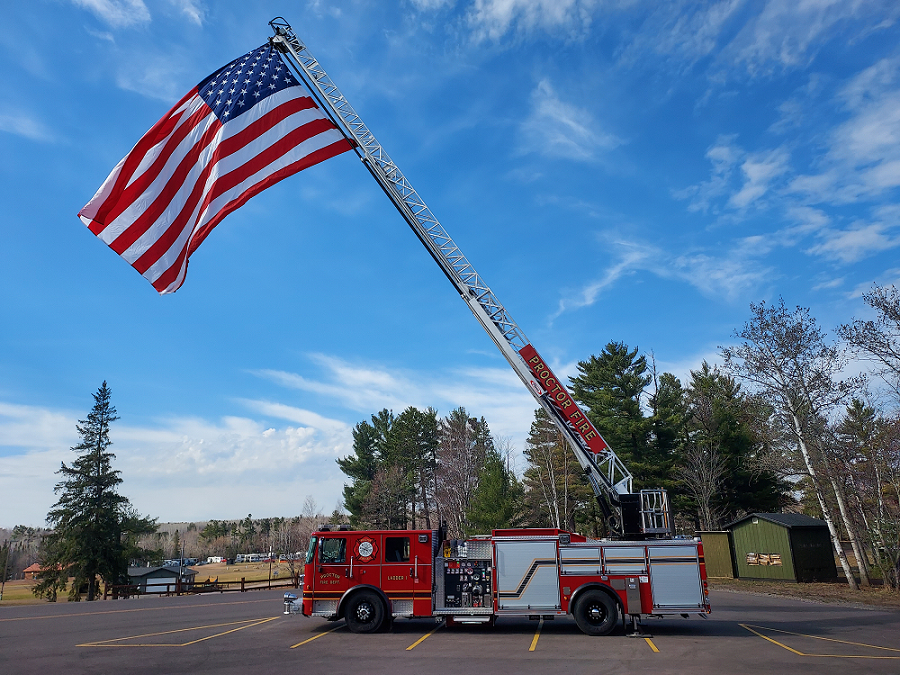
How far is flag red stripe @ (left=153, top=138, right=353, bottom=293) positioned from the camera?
12.1m

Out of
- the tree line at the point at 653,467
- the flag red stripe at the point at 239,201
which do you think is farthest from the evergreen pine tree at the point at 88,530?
the flag red stripe at the point at 239,201

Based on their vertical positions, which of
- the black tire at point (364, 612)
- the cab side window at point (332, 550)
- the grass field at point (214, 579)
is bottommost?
the grass field at point (214, 579)

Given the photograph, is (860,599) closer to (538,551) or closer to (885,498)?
(885,498)

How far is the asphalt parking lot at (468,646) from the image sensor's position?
1007 centimetres

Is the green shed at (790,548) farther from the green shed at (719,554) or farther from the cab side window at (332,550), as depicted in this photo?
the cab side window at (332,550)

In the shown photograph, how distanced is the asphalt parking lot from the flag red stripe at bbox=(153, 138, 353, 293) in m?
7.56

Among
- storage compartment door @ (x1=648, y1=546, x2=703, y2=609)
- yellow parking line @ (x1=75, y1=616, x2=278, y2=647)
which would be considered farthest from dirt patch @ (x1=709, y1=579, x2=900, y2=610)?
yellow parking line @ (x1=75, y1=616, x2=278, y2=647)

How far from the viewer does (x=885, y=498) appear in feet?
86.7

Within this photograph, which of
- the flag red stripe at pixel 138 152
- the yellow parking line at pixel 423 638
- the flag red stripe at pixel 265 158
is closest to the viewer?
the flag red stripe at pixel 138 152

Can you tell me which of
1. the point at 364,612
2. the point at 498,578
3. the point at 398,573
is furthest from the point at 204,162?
the point at 498,578

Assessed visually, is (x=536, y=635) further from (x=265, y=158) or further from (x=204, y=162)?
(x=204, y=162)

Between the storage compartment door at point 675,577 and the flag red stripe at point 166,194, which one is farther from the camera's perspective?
the storage compartment door at point 675,577

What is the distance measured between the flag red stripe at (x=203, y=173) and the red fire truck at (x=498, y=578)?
7991 millimetres

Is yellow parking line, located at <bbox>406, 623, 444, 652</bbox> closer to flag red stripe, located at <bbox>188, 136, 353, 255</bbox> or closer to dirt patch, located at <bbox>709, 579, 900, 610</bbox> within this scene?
flag red stripe, located at <bbox>188, 136, 353, 255</bbox>
